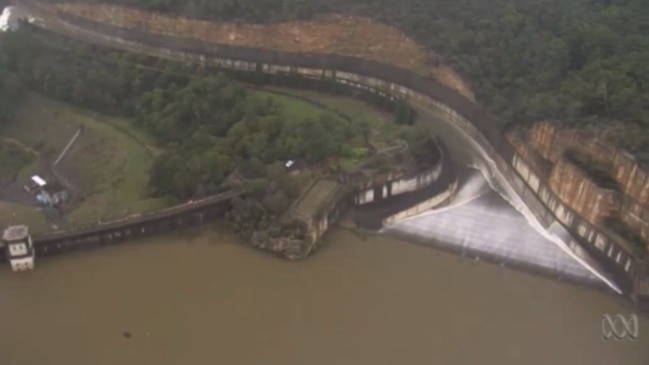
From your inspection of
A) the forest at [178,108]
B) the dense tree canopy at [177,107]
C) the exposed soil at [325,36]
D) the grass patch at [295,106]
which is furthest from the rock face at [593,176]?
the grass patch at [295,106]

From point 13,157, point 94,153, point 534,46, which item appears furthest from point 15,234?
point 534,46

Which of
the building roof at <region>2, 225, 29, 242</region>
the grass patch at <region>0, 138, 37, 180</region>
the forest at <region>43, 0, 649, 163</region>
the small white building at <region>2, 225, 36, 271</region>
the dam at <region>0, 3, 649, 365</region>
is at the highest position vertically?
the forest at <region>43, 0, 649, 163</region>

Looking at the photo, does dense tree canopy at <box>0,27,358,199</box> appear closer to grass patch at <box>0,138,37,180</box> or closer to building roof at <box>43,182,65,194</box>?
grass patch at <box>0,138,37,180</box>

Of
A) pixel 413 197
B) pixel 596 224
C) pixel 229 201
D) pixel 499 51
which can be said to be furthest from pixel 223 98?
pixel 596 224

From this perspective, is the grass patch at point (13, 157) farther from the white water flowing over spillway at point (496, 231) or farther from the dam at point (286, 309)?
the white water flowing over spillway at point (496, 231)

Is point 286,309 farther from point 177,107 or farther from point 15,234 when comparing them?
point 177,107

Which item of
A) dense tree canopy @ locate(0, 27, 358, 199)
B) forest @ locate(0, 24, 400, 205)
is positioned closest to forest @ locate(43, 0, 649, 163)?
forest @ locate(0, 24, 400, 205)

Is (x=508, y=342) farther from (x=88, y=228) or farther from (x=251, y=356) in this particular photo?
(x=88, y=228)
